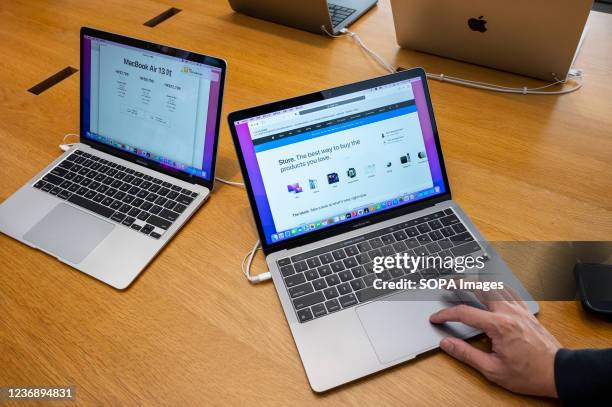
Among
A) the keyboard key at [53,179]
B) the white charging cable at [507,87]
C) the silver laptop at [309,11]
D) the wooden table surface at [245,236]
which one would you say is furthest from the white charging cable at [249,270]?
the silver laptop at [309,11]

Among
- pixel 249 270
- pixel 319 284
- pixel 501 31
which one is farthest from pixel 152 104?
pixel 501 31

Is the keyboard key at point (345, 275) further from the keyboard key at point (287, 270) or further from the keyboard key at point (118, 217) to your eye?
the keyboard key at point (118, 217)

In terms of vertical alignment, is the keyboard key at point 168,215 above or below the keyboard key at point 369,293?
below

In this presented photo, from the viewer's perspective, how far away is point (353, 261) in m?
0.81

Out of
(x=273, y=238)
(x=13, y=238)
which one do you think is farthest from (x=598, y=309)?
(x=13, y=238)

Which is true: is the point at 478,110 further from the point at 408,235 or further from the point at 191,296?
the point at 191,296

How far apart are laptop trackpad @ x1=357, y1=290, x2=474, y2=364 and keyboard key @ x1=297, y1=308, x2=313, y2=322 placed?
0.08 meters

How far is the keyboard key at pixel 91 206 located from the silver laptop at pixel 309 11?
822mm

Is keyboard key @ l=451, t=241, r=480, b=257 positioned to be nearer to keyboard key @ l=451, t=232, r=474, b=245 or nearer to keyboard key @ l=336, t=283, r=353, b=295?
keyboard key @ l=451, t=232, r=474, b=245

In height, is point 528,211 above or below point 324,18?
below

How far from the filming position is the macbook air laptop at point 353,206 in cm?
76

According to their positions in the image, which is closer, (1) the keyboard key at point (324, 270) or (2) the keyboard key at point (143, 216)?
(1) the keyboard key at point (324, 270)

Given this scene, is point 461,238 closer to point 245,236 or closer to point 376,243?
point 376,243

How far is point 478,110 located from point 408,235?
49cm
